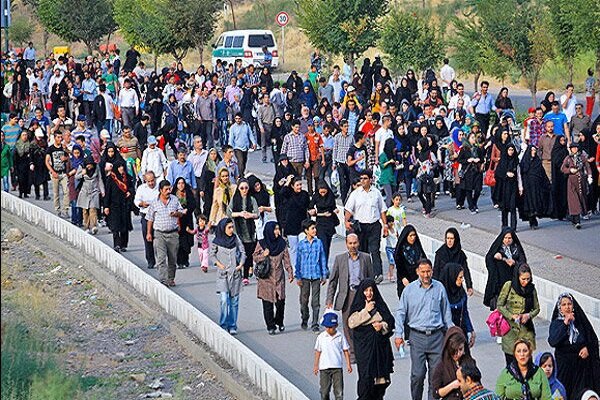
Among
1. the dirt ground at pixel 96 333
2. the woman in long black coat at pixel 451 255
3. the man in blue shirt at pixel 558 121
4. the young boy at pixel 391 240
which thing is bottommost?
the dirt ground at pixel 96 333

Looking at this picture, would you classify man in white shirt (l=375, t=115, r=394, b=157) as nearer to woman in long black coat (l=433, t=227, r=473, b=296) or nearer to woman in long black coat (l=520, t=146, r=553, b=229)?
woman in long black coat (l=520, t=146, r=553, b=229)

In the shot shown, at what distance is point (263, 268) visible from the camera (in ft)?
50.3

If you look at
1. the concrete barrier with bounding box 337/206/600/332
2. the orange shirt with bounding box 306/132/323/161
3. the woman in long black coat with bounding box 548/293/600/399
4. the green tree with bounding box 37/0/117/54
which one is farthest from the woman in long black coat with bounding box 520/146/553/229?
the green tree with bounding box 37/0/117/54

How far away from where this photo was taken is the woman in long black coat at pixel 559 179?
21.9 metres

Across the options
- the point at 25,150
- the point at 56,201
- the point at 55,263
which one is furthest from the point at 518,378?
the point at 25,150

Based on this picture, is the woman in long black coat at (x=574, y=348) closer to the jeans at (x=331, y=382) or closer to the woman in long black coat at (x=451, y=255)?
the jeans at (x=331, y=382)

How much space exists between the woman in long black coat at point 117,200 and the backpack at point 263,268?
575 centimetres

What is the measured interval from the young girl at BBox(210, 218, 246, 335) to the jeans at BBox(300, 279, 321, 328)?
0.68 m

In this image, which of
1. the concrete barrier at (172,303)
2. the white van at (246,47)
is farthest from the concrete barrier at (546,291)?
the white van at (246,47)

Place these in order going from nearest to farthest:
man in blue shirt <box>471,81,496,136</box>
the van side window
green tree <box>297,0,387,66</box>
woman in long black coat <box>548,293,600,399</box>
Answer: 1. woman in long black coat <box>548,293,600,399</box>
2. man in blue shirt <box>471,81,496,136</box>
3. green tree <box>297,0,387,66</box>
4. the van side window

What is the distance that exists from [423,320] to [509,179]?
30.1ft

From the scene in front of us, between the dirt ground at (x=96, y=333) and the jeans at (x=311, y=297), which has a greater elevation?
the jeans at (x=311, y=297)

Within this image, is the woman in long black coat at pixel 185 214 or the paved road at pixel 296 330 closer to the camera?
the paved road at pixel 296 330

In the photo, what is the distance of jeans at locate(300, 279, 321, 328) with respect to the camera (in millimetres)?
15422
